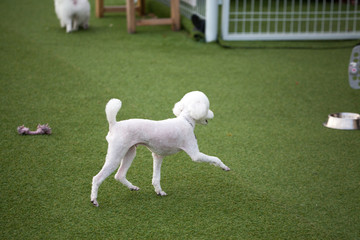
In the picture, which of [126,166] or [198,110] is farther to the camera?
[126,166]

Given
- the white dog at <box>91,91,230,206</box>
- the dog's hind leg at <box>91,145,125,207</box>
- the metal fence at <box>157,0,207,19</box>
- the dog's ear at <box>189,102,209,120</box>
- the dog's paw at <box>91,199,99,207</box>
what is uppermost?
the metal fence at <box>157,0,207,19</box>

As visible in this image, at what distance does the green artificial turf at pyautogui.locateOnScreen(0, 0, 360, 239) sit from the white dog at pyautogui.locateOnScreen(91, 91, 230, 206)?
0.25m

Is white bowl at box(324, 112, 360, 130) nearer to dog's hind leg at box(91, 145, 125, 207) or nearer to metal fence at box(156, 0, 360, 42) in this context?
dog's hind leg at box(91, 145, 125, 207)

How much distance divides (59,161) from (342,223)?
1.53 m

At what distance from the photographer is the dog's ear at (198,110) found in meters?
2.13

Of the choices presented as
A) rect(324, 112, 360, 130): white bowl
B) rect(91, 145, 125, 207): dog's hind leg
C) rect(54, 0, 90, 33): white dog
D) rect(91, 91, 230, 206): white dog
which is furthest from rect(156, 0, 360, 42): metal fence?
rect(91, 145, 125, 207): dog's hind leg

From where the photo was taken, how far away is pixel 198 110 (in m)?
2.13

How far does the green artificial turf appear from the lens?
6.97 ft

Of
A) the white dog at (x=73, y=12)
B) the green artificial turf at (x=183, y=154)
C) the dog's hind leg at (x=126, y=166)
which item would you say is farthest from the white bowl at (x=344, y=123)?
the white dog at (x=73, y=12)

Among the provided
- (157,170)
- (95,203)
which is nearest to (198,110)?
(157,170)

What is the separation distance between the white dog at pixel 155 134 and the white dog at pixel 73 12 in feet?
13.0

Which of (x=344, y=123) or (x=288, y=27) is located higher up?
(x=288, y=27)

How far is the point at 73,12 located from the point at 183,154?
11.6 ft

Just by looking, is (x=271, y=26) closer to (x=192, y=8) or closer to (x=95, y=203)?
(x=192, y=8)
